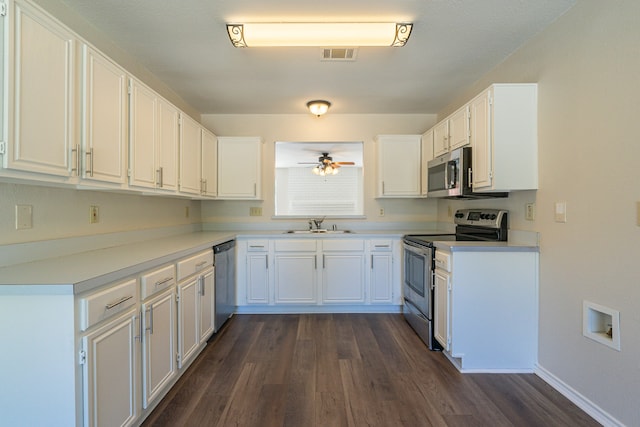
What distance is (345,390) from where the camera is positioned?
6.36 ft

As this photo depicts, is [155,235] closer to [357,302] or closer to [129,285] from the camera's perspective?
[129,285]

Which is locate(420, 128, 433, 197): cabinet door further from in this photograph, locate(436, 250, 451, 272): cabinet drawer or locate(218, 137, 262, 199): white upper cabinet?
locate(218, 137, 262, 199): white upper cabinet

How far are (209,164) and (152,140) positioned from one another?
1176 mm

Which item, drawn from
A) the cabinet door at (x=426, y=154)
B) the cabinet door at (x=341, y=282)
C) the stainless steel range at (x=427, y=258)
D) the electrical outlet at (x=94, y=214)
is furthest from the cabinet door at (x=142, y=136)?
the cabinet door at (x=426, y=154)

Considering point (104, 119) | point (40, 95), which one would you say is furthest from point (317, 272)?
point (40, 95)

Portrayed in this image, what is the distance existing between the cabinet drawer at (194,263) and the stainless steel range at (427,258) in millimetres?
1915

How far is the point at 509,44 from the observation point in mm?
2211

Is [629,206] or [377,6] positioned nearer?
[629,206]

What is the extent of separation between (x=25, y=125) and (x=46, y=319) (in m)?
0.79

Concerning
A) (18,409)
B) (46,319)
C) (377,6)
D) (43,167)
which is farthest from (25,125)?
(377,6)

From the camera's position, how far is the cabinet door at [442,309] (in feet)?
7.32

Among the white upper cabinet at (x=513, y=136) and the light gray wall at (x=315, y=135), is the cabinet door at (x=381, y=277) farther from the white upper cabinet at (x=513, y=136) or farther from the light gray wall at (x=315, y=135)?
the white upper cabinet at (x=513, y=136)

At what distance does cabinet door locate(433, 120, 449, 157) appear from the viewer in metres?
2.85

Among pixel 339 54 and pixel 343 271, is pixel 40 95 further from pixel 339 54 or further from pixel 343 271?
pixel 343 271
